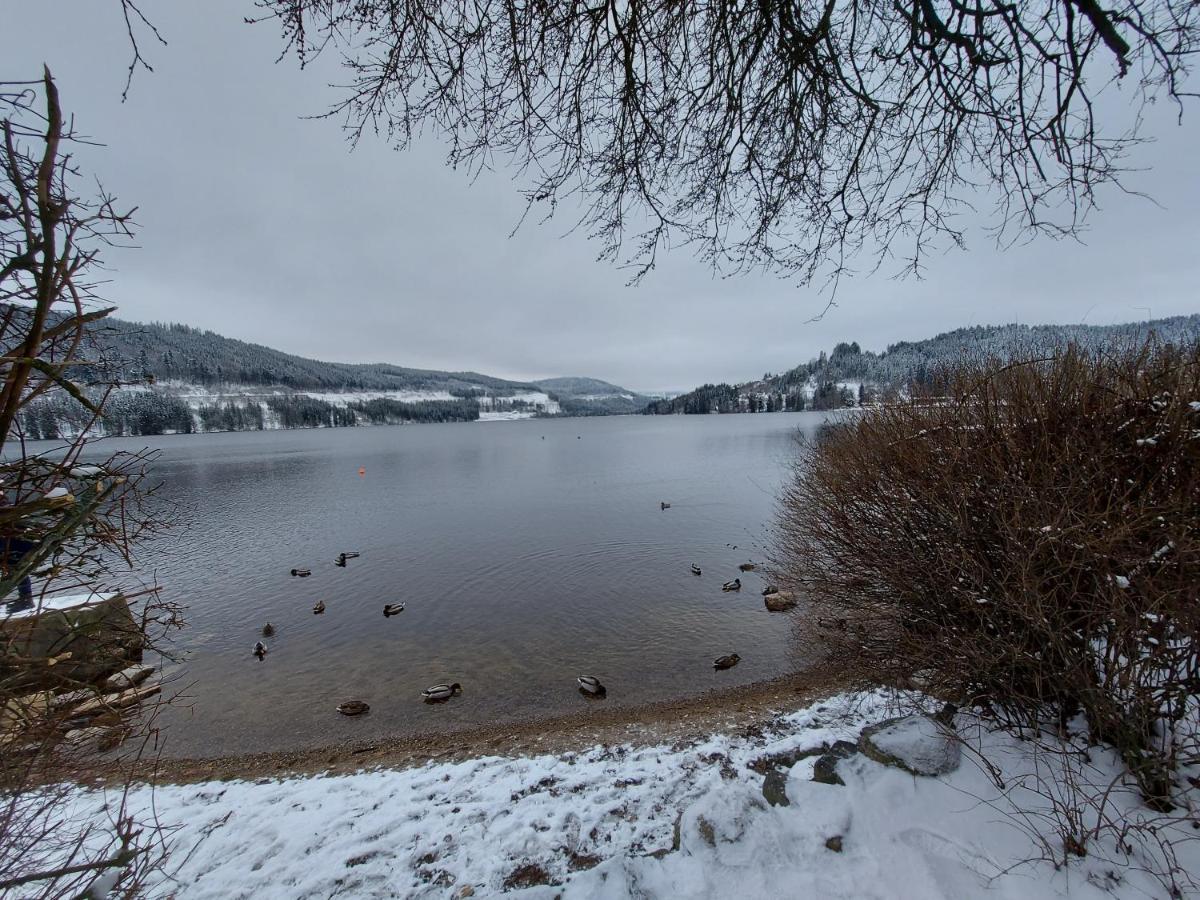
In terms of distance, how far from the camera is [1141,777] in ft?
9.82

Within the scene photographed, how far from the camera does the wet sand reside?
745 cm

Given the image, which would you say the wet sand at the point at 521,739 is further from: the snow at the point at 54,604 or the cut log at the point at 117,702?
the cut log at the point at 117,702

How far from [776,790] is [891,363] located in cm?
11534

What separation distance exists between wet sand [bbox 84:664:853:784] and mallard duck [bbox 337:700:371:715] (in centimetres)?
97

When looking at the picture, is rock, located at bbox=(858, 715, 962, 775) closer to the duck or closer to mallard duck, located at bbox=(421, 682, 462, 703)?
the duck

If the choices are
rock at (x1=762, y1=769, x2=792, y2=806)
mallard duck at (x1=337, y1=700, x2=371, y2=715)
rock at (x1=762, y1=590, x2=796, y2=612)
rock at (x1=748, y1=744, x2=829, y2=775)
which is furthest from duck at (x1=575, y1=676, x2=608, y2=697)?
rock at (x1=762, y1=590, x2=796, y2=612)

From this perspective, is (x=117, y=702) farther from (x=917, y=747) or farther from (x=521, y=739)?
(x=917, y=747)

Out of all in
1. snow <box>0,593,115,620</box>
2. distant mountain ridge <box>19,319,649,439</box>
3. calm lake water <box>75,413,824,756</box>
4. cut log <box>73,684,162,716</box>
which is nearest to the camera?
snow <box>0,593,115,620</box>

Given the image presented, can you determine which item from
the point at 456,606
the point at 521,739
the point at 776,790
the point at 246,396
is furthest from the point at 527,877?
the point at 246,396

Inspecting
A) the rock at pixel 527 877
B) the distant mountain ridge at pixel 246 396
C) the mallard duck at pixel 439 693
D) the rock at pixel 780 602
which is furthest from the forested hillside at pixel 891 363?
the distant mountain ridge at pixel 246 396

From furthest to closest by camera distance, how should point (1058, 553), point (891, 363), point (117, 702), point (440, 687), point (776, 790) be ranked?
point (891, 363) < point (440, 687) < point (776, 790) < point (1058, 553) < point (117, 702)

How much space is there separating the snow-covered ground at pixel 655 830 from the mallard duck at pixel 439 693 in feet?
7.73

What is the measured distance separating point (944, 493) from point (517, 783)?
6632mm

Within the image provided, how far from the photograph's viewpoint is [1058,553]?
12.5 ft
